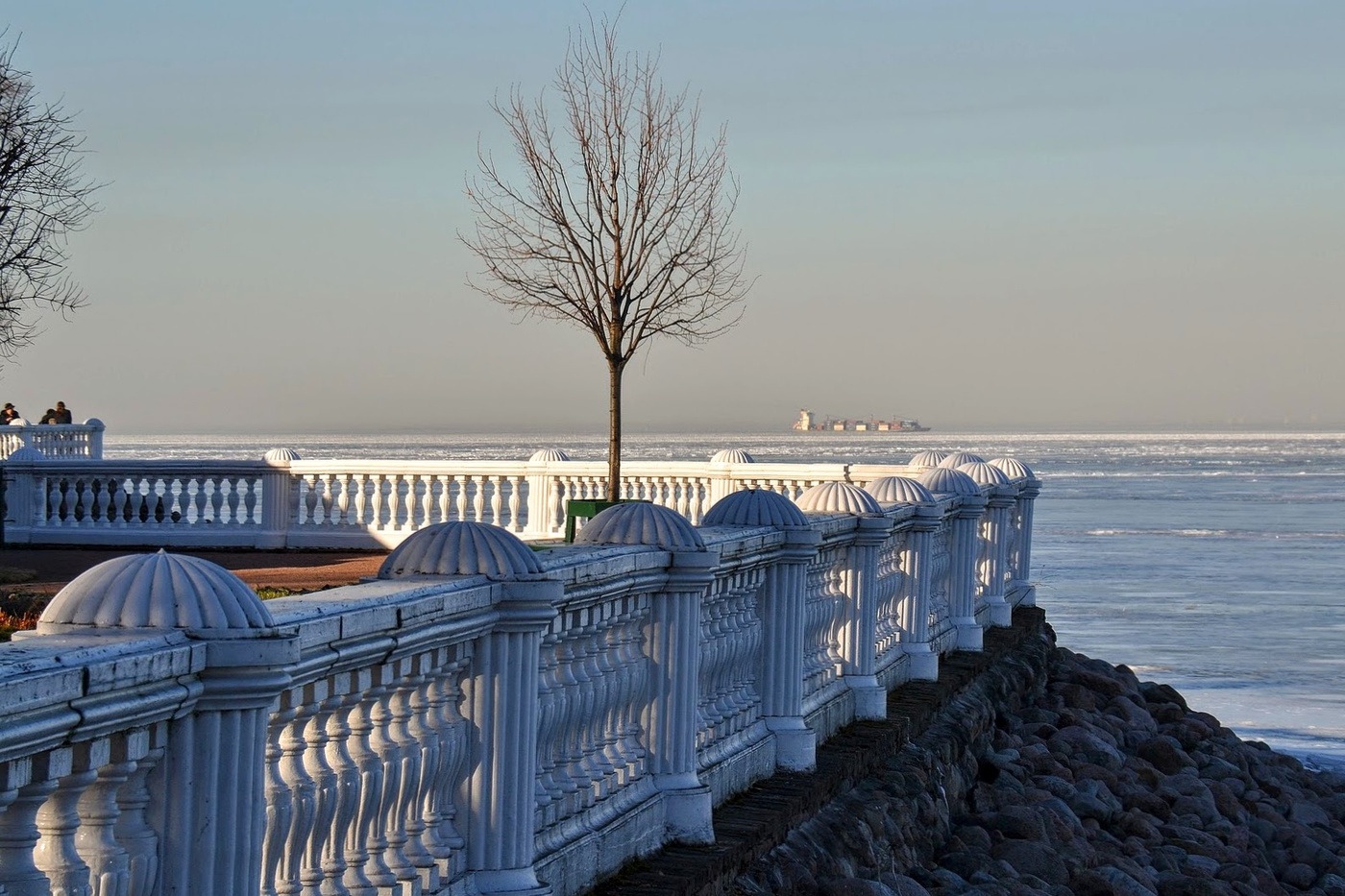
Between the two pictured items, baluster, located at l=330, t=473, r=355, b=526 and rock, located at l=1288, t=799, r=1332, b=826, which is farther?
baluster, located at l=330, t=473, r=355, b=526

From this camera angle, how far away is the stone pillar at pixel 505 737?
4.86 metres

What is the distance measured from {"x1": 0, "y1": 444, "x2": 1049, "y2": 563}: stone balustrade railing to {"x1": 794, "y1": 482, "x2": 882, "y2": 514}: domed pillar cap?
31.9ft

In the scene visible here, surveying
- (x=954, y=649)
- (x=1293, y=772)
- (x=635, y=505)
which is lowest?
(x=1293, y=772)

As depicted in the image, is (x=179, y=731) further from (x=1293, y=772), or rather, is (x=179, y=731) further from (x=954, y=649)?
(x=1293, y=772)

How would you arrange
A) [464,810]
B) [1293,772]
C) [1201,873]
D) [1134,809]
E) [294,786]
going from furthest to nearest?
[1293,772], [1134,809], [1201,873], [464,810], [294,786]

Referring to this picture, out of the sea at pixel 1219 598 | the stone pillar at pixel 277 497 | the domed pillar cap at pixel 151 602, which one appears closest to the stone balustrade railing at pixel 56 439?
the sea at pixel 1219 598

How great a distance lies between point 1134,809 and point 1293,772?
4.11 m

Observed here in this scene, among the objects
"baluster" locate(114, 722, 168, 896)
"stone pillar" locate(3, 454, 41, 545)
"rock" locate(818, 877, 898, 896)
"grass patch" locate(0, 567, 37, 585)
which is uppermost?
"baluster" locate(114, 722, 168, 896)

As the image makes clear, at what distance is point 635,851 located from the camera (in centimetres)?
615

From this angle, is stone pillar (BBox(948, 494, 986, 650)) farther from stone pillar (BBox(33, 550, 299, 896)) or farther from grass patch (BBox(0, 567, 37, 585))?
stone pillar (BBox(33, 550, 299, 896))

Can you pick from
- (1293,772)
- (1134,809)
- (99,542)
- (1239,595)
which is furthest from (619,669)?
(1239,595)

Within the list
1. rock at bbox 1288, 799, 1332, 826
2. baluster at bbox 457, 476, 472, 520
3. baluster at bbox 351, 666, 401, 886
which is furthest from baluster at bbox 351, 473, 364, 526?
baluster at bbox 351, 666, 401, 886

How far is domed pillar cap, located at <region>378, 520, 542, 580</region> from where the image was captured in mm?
4844

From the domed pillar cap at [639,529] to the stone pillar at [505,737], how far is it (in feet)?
4.37
